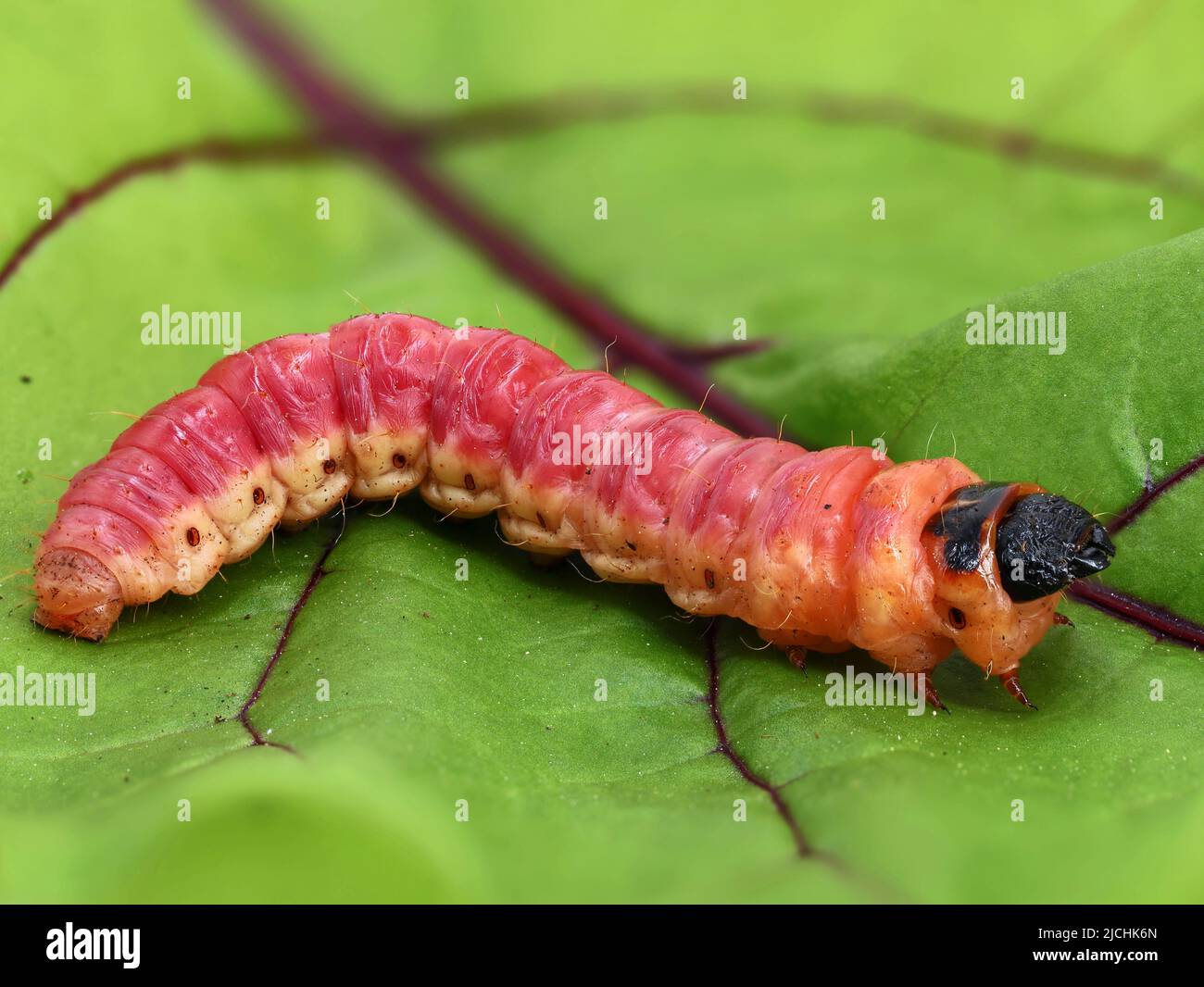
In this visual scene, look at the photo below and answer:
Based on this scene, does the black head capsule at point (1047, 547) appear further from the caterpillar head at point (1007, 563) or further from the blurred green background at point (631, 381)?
the blurred green background at point (631, 381)

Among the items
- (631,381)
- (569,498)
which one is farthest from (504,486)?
(631,381)

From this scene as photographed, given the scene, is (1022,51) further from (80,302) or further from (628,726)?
(80,302)

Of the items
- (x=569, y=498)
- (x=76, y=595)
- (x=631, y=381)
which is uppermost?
(x=631, y=381)

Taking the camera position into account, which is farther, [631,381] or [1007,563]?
[631,381]

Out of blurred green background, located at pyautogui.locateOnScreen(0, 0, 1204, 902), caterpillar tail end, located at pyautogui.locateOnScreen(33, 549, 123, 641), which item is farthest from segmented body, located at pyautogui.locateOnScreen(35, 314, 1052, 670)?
blurred green background, located at pyautogui.locateOnScreen(0, 0, 1204, 902)

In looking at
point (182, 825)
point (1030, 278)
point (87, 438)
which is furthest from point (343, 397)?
point (1030, 278)

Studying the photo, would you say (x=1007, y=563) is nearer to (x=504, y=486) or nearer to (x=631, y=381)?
(x=504, y=486)

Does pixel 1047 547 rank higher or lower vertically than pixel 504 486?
lower
